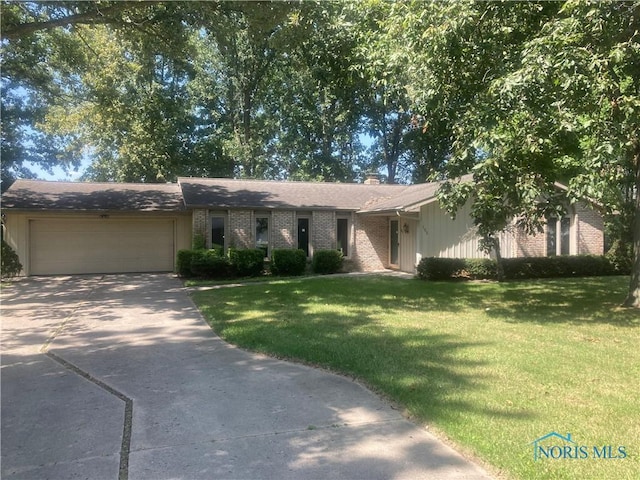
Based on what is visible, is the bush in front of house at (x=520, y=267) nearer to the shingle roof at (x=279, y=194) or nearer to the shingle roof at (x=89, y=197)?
the shingle roof at (x=279, y=194)

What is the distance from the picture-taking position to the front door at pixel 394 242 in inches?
771

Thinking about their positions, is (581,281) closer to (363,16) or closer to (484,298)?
(484,298)

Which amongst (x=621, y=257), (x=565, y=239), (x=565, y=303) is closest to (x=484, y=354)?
(x=565, y=303)

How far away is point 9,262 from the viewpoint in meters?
16.0

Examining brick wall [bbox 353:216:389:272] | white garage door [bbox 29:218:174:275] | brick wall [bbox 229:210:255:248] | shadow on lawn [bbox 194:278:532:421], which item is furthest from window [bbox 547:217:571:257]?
white garage door [bbox 29:218:174:275]

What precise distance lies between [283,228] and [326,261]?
229cm

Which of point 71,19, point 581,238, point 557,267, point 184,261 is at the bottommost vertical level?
point 557,267

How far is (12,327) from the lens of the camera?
328 inches

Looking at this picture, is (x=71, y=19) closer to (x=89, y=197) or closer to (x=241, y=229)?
(x=241, y=229)

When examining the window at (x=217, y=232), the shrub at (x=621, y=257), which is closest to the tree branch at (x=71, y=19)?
the window at (x=217, y=232)

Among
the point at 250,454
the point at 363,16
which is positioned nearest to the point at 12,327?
the point at 250,454

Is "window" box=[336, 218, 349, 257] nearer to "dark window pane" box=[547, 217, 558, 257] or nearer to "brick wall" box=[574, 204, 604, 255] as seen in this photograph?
"dark window pane" box=[547, 217, 558, 257]

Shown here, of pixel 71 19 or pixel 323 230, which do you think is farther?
pixel 323 230

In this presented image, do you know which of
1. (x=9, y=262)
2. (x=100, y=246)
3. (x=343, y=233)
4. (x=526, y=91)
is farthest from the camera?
(x=343, y=233)
